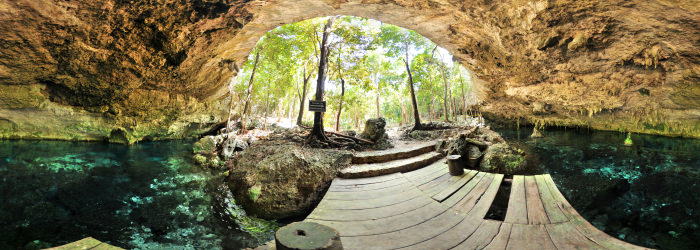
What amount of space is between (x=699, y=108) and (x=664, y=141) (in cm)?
384

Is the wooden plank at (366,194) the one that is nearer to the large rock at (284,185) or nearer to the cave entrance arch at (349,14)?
the large rock at (284,185)

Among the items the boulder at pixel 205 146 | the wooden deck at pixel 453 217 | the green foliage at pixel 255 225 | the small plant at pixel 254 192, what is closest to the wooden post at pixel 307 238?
the wooden deck at pixel 453 217

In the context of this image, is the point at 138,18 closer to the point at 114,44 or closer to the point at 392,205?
the point at 114,44

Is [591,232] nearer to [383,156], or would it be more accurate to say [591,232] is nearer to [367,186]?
[367,186]

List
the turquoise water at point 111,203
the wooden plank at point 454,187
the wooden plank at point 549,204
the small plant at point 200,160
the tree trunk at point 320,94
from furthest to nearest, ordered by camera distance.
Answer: the tree trunk at point 320,94 < the small plant at point 200,160 < the turquoise water at point 111,203 < the wooden plank at point 454,187 < the wooden plank at point 549,204

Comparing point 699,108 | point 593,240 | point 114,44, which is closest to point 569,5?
point 593,240

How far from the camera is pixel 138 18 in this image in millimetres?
5562

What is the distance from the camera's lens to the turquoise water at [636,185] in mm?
4559

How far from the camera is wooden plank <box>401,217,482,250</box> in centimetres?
240

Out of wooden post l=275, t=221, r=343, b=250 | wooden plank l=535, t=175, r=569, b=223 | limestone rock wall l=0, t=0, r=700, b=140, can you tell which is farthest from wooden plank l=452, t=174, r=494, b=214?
limestone rock wall l=0, t=0, r=700, b=140

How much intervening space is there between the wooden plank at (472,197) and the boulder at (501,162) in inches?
120

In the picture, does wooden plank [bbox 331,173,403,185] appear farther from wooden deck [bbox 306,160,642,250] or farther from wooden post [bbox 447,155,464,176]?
wooden post [bbox 447,155,464,176]

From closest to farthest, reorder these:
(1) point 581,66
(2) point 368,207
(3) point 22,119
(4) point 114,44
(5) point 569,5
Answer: (2) point 368,207 → (5) point 569,5 → (4) point 114,44 → (1) point 581,66 → (3) point 22,119

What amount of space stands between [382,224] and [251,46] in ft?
26.2
